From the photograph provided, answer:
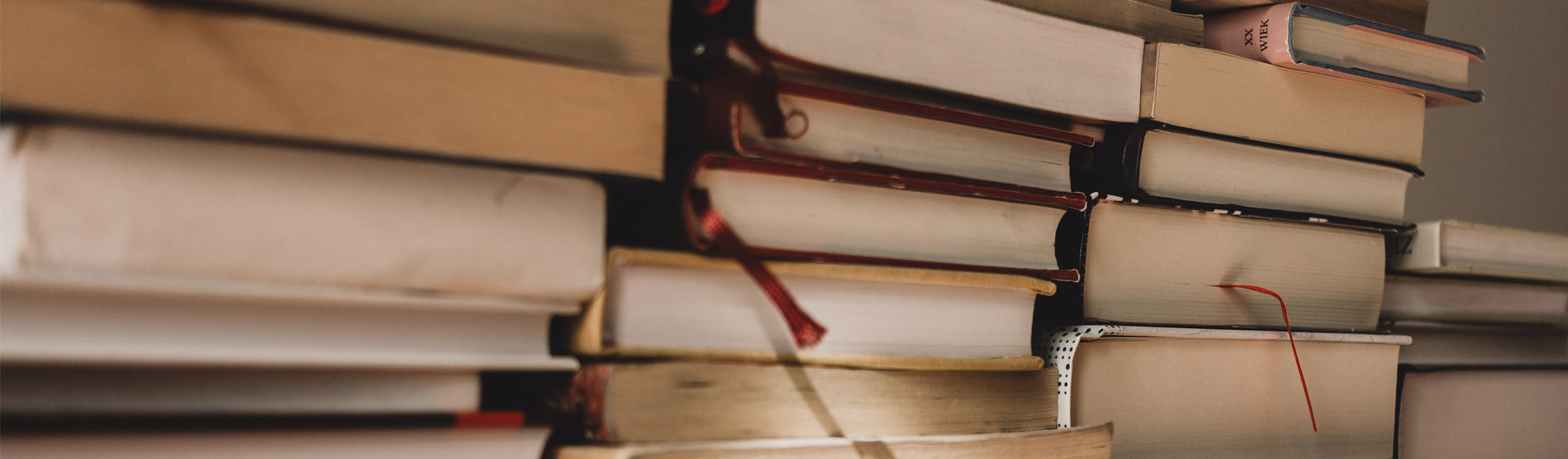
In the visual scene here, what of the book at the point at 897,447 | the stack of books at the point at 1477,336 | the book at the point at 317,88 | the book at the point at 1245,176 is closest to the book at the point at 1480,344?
the stack of books at the point at 1477,336

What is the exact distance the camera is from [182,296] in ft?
1.23

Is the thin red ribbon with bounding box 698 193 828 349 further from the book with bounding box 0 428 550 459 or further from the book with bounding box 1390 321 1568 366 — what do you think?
the book with bounding box 1390 321 1568 366

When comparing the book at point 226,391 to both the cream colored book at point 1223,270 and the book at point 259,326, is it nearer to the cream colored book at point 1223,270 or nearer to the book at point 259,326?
the book at point 259,326

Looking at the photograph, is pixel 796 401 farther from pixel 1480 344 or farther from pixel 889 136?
pixel 1480 344

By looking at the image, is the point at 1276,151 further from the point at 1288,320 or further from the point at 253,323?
the point at 253,323

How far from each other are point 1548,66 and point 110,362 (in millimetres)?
1352

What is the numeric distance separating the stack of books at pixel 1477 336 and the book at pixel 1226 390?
4 centimetres

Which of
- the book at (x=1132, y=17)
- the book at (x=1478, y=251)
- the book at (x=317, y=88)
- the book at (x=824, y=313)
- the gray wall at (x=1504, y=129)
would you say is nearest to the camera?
the book at (x=317, y=88)

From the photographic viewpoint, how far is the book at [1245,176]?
0.60 m

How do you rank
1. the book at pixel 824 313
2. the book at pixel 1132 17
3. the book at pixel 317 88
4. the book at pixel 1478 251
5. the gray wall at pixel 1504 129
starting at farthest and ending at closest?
the gray wall at pixel 1504 129
the book at pixel 1478 251
the book at pixel 1132 17
the book at pixel 824 313
the book at pixel 317 88

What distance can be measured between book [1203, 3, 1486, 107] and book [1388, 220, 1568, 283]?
0.09m

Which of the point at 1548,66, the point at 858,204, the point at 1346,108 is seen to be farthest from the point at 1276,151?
the point at 1548,66

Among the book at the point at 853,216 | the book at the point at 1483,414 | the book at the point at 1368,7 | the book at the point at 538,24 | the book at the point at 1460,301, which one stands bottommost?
the book at the point at 1483,414

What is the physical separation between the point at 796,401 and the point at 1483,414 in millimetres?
565
